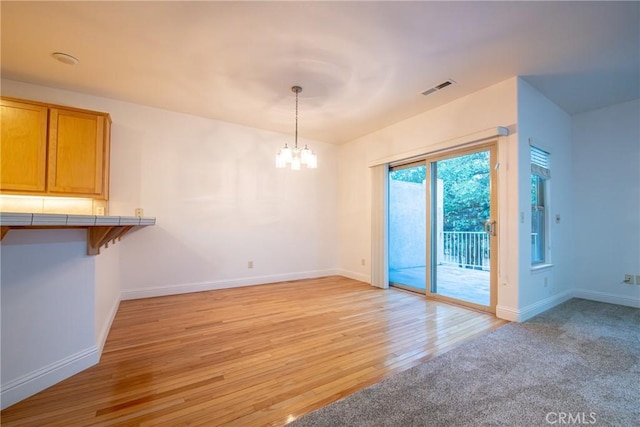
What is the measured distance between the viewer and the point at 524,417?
152 centimetres

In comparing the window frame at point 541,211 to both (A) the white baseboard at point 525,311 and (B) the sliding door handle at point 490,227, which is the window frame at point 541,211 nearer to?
(A) the white baseboard at point 525,311

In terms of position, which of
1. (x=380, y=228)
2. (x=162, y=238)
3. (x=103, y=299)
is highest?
(x=380, y=228)

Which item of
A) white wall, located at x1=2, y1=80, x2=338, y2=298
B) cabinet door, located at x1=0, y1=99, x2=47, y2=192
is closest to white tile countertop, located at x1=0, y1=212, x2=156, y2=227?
cabinet door, located at x1=0, y1=99, x2=47, y2=192

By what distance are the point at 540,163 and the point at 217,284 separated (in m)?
4.87

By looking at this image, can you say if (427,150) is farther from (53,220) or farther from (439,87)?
(53,220)

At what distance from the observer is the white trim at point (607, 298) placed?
11.7 ft

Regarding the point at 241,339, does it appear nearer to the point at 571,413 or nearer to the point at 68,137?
the point at 571,413

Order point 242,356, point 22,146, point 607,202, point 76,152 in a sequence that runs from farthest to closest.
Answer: point 607,202 → point 76,152 → point 22,146 → point 242,356

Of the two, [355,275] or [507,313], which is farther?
[355,275]

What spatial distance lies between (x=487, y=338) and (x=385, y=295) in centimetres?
170

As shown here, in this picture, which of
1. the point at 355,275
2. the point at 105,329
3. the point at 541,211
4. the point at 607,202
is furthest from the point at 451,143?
the point at 105,329

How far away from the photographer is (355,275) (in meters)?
5.25

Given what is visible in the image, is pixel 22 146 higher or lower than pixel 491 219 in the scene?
higher

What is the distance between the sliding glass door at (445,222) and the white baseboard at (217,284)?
1.58 meters
